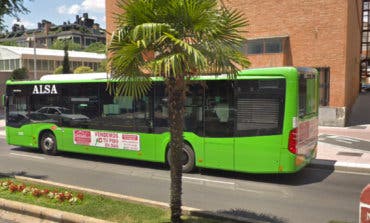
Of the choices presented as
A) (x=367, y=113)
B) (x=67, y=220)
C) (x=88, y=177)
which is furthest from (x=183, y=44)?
(x=367, y=113)

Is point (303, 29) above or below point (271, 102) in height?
above

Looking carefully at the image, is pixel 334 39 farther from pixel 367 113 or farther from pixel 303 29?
pixel 367 113

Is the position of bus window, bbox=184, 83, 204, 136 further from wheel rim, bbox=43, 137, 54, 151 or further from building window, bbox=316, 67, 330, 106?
building window, bbox=316, 67, 330, 106

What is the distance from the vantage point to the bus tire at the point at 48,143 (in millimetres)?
14984

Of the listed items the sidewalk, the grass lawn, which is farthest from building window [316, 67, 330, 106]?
the grass lawn

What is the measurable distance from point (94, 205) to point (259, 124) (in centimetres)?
460

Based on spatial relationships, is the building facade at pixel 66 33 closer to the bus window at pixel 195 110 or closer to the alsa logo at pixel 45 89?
the alsa logo at pixel 45 89

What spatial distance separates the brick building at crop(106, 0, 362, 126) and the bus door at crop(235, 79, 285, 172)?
38.9 ft

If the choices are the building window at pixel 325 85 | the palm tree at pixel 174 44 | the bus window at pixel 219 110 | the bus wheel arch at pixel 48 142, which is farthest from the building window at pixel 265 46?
the palm tree at pixel 174 44

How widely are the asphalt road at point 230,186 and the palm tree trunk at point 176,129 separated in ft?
5.96

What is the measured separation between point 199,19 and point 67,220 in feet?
12.1

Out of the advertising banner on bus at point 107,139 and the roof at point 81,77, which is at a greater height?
the roof at point 81,77

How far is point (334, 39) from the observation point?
2256 centimetres

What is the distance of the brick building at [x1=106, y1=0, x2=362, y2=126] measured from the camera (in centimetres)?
2238
